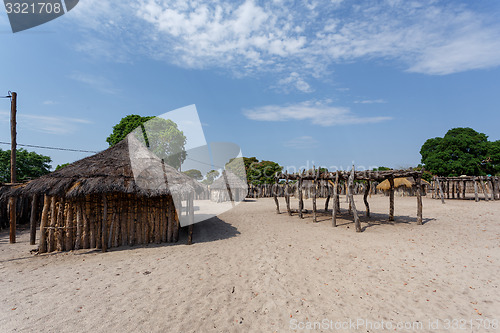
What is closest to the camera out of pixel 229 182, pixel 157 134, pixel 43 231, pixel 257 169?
pixel 43 231

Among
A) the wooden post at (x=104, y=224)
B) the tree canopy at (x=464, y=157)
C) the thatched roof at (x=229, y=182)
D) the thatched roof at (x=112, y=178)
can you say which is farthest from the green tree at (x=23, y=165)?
the tree canopy at (x=464, y=157)

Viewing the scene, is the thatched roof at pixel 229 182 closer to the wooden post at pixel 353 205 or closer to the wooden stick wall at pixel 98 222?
the wooden post at pixel 353 205

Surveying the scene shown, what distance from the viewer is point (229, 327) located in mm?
3859

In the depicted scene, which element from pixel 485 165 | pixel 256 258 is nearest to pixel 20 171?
pixel 256 258

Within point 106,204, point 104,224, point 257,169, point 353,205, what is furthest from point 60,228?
point 257,169

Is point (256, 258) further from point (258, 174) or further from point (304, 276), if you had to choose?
point (258, 174)

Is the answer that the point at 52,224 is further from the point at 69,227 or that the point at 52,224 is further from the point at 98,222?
the point at 98,222

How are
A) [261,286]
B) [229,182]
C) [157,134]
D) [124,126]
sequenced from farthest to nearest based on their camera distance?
1. [157,134]
2. [229,182]
3. [124,126]
4. [261,286]

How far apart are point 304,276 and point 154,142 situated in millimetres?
28457

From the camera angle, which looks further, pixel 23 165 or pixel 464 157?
pixel 464 157

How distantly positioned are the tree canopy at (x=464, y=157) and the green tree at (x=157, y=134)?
36506mm

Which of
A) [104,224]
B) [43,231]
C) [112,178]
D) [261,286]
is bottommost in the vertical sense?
[261,286]

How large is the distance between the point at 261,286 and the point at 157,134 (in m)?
29.3

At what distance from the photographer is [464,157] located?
108 feet
